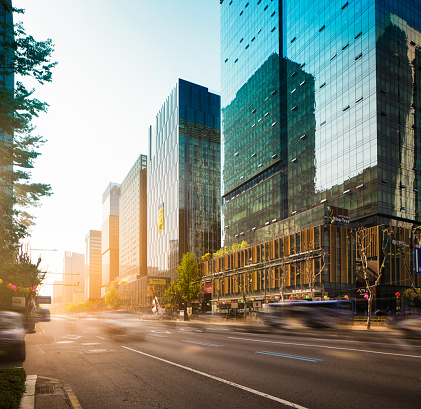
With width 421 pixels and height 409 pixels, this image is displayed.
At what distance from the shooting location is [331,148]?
86312mm

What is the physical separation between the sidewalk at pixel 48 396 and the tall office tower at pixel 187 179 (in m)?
121

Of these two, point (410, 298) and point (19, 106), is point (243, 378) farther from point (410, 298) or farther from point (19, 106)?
point (410, 298)

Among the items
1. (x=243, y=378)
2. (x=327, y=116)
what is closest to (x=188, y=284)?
(x=327, y=116)

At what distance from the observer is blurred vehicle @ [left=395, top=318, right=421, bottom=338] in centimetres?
2495

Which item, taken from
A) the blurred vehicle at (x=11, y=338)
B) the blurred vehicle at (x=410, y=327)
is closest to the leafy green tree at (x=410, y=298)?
the blurred vehicle at (x=410, y=327)

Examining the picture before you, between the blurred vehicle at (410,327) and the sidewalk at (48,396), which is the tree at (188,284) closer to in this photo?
the blurred vehicle at (410,327)

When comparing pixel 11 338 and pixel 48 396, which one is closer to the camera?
pixel 48 396

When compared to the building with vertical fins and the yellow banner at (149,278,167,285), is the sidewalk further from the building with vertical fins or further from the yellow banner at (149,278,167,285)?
the yellow banner at (149,278,167,285)

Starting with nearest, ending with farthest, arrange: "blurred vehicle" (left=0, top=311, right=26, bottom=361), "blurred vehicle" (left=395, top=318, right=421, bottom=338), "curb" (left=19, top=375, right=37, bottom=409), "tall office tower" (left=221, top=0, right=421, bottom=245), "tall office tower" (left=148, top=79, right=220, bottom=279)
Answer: "curb" (left=19, top=375, right=37, bottom=409)
"blurred vehicle" (left=0, top=311, right=26, bottom=361)
"blurred vehicle" (left=395, top=318, right=421, bottom=338)
"tall office tower" (left=221, top=0, right=421, bottom=245)
"tall office tower" (left=148, top=79, right=220, bottom=279)

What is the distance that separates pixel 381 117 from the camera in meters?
76.8

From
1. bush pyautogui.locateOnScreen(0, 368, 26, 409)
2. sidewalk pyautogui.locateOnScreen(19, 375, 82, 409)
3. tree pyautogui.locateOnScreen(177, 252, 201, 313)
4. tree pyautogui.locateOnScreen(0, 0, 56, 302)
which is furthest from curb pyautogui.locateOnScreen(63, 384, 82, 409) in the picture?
tree pyautogui.locateOnScreen(177, 252, 201, 313)

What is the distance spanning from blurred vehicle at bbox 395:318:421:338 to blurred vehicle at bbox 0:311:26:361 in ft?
72.6

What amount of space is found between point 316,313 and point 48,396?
3615 centimetres

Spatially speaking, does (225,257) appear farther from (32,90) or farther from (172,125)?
(32,90)
